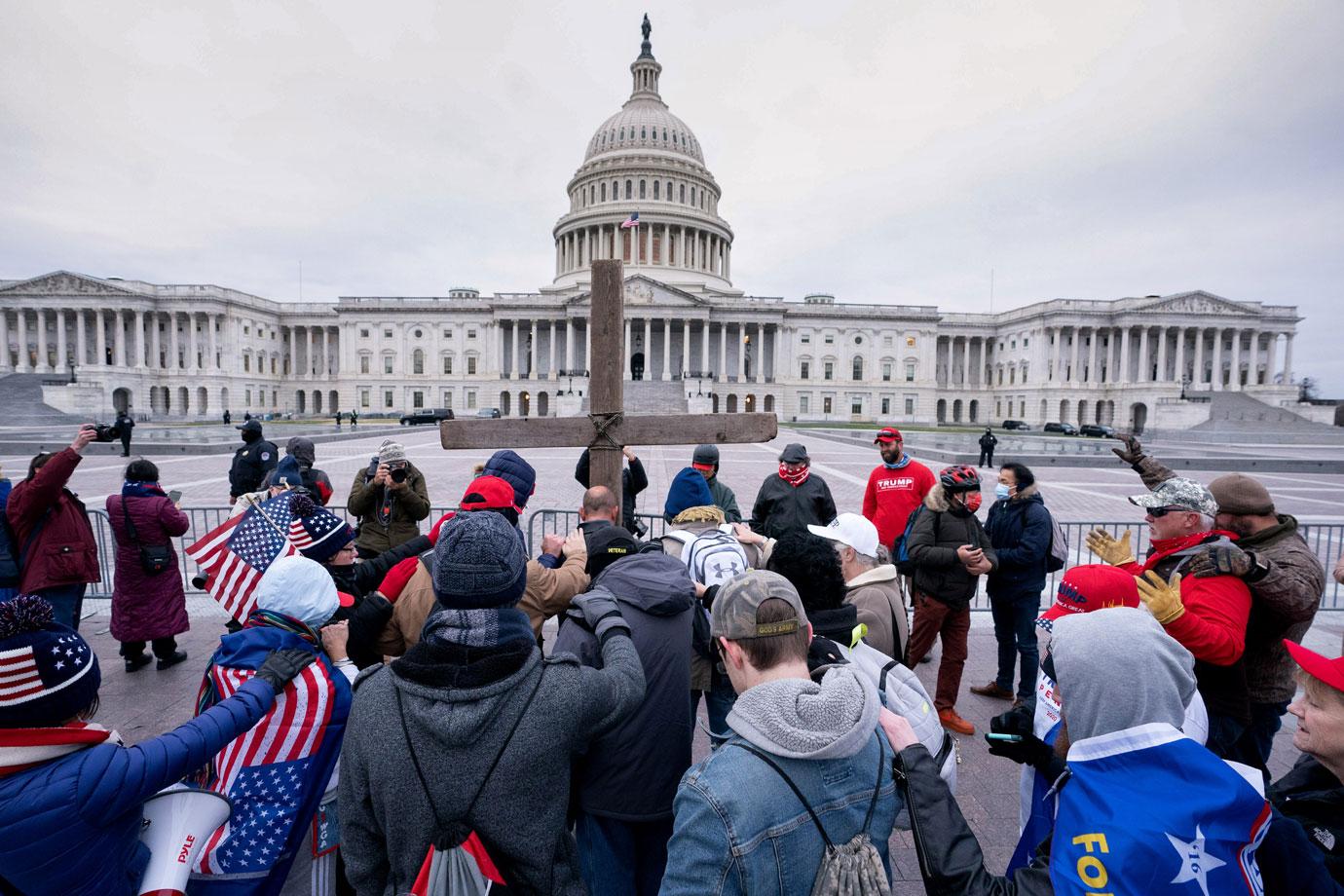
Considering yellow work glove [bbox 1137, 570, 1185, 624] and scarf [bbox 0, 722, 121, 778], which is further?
yellow work glove [bbox 1137, 570, 1185, 624]

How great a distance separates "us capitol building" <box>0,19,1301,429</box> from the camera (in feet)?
241

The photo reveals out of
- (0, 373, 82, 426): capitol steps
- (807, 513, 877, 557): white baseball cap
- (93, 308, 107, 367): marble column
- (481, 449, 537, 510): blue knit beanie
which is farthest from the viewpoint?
(93, 308, 107, 367): marble column

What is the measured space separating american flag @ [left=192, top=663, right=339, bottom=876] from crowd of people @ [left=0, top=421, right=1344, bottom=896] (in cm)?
1

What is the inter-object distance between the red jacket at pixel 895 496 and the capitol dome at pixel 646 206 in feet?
240

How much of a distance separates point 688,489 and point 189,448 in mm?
28668

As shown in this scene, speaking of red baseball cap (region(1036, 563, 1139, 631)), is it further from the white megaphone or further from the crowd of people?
the white megaphone

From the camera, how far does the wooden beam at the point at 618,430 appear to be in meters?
4.79

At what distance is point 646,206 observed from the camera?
256 feet

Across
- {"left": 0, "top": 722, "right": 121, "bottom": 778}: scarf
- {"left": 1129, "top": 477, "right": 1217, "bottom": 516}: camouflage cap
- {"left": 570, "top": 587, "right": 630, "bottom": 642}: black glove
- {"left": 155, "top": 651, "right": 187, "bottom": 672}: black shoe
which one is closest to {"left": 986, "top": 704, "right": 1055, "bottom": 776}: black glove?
{"left": 570, "top": 587, "right": 630, "bottom": 642}: black glove

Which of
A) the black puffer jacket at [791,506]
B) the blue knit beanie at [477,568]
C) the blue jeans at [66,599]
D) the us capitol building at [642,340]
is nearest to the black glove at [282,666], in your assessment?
the blue knit beanie at [477,568]

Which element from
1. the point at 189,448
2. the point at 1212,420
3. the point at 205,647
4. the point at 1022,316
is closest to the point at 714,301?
the point at 1022,316

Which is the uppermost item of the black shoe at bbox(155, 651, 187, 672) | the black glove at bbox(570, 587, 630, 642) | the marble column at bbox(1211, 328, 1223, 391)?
the marble column at bbox(1211, 328, 1223, 391)

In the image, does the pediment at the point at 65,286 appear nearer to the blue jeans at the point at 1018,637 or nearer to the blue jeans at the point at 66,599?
the blue jeans at the point at 66,599

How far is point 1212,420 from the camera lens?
2440 inches
